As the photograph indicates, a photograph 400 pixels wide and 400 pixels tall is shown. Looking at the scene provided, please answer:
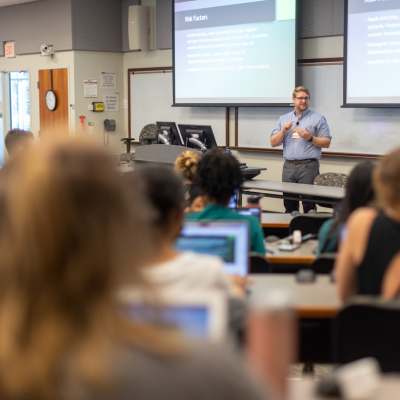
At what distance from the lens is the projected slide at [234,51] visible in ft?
25.3

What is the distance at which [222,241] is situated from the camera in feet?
8.95

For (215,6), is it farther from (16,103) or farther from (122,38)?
(16,103)

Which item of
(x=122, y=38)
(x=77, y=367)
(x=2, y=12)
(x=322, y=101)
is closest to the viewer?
(x=77, y=367)

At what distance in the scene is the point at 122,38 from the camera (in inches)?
405

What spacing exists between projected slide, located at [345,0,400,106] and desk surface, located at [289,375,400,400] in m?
5.46

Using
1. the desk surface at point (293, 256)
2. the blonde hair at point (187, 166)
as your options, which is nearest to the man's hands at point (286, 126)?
the desk surface at point (293, 256)

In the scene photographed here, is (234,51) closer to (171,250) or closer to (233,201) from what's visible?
(233,201)

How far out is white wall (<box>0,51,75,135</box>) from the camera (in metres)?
9.97

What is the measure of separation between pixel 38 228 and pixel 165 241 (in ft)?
3.88

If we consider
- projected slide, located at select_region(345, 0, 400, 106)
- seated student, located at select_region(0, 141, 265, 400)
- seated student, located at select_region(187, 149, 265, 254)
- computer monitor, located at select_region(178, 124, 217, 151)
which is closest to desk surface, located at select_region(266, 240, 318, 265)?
seated student, located at select_region(187, 149, 265, 254)

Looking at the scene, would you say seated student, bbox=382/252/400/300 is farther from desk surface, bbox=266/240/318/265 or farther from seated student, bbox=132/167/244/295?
desk surface, bbox=266/240/318/265

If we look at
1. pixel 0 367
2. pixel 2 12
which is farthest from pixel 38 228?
pixel 2 12

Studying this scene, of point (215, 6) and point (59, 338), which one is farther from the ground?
point (215, 6)

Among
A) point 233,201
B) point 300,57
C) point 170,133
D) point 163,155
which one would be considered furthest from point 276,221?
point 300,57
